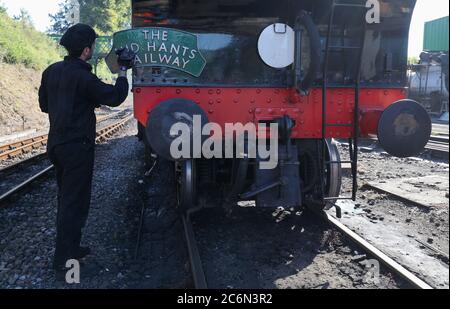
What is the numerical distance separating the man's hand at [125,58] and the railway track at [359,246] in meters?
1.68

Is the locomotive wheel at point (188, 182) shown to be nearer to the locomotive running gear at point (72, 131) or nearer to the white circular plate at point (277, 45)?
the locomotive running gear at point (72, 131)

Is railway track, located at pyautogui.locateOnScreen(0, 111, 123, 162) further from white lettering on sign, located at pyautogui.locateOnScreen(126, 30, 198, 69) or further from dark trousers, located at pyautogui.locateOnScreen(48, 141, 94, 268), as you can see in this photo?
white lettering on sign, located at pyautogui.locateOnScreen(126, 30, 198, 69)

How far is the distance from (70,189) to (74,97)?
2.57 ft

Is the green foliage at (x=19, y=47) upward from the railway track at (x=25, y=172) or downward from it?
upward

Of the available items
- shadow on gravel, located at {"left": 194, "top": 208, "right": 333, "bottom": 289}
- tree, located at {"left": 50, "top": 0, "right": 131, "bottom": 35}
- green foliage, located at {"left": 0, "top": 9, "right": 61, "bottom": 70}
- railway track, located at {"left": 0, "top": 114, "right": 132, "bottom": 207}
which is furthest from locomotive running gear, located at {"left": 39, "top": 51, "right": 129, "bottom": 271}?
tree, located at {"left": 50, "top": 0, "right": 131, "bottom": 35}

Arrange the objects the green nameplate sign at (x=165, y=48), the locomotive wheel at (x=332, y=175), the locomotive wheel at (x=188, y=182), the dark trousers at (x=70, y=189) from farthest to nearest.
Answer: the locomotive wheel at (x=332, y=175)
the locomotive wheel at (x=188, y=182)
the green nameplate sign at (x=165, y=48)
the dark trousers at (x=70, y=189)

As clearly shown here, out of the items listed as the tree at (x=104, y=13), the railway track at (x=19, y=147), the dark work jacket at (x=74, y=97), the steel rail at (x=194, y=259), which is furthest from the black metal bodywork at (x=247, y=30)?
the tree at (x=104, y=13)

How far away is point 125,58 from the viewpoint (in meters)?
3.69

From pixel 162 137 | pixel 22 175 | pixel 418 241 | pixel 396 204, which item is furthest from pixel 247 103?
pixel 22 175

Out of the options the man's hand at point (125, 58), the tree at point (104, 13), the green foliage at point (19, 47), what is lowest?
the man's hand at point (125, 58)

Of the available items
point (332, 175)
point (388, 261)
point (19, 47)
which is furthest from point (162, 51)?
point (19, 47)

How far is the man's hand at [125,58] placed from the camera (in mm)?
3697

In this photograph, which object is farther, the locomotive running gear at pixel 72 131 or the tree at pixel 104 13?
the tree at pixel 104 13

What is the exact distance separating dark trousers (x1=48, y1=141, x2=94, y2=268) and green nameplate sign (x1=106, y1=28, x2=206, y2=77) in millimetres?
943
